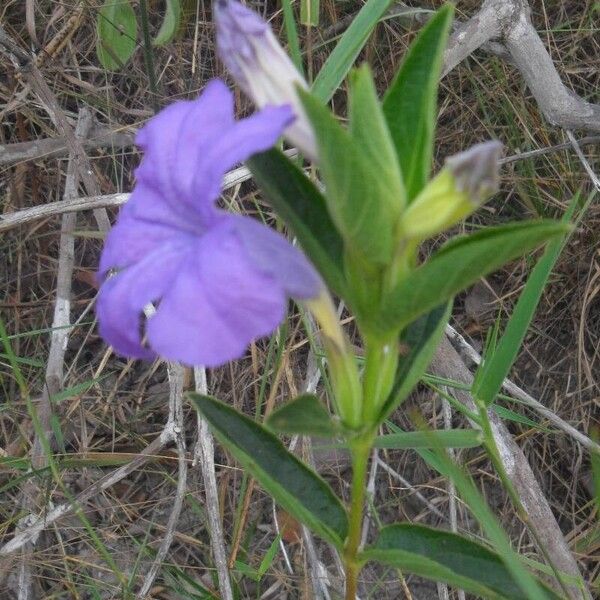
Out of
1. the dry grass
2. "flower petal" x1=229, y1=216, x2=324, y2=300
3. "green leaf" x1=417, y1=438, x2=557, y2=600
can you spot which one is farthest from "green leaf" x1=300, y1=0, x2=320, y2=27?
"green leaf" x1=417, y1=438, x2=557, y2=600

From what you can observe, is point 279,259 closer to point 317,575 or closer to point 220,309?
point 220,309

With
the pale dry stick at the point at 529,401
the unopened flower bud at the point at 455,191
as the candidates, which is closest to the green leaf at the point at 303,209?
the unopened flower bud at the point at 455,191

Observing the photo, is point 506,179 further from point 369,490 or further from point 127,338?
point 127,338

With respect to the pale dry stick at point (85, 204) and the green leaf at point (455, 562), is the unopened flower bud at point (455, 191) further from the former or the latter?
the pale dry stick at point (85, 204)

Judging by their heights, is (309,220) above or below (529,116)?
above

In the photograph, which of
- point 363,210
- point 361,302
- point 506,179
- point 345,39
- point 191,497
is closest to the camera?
point 363,210

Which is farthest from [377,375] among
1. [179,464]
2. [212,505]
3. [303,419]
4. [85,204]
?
[85,204]

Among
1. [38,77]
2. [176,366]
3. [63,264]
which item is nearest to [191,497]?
[176,366]
